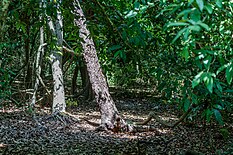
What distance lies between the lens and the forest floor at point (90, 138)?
4.84 m

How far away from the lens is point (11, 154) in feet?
14.7

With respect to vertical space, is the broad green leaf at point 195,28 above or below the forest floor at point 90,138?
above

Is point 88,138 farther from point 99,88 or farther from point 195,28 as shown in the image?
point 195,28

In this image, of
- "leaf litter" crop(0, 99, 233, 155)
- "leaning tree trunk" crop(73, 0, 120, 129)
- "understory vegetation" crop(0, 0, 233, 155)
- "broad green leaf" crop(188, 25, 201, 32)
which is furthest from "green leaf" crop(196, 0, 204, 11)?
"leaning tree trunk" crop(73, 0, 120, 129)

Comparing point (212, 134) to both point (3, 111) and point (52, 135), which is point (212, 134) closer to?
point (52, 135)

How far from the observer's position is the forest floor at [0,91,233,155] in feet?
15.9

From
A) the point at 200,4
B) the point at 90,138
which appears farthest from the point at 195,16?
the point at 90,138

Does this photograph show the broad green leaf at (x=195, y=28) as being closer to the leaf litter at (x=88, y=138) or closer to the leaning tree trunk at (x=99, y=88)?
the leaf litter at (x=88, y=138)

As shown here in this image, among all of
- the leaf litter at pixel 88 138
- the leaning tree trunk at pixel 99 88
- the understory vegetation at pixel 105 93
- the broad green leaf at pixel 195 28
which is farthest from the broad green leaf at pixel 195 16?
the leaning tree trunk at pixel 99 88

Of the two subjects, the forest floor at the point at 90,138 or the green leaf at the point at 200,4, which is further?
the forest floor at the point at 90,138

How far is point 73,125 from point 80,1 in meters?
3.89

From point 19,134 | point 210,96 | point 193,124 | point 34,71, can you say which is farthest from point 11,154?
point 193,124

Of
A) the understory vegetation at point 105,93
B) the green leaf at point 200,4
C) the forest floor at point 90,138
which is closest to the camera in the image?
the green leaf at point 200,4

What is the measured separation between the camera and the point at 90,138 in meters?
5.65
